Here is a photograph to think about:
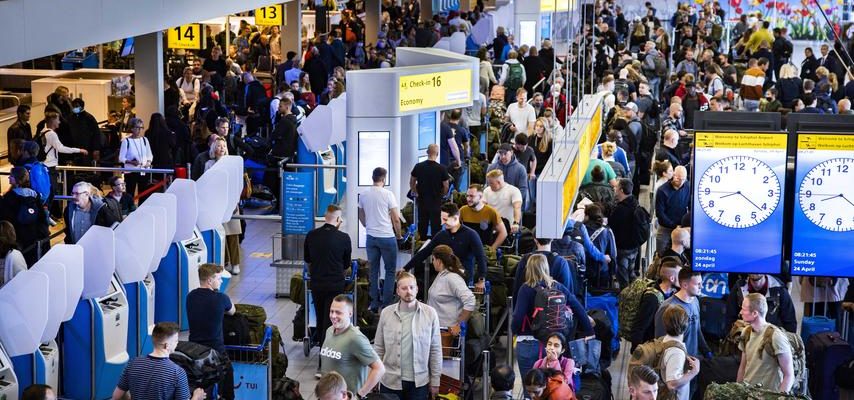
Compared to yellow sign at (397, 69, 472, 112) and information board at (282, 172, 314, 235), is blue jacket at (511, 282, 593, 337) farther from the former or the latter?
yellow sign at (397, 69, 472, 112)

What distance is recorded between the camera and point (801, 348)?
934 cm

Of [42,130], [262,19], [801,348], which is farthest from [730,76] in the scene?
[801,348]

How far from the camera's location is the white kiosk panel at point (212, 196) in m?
13.5

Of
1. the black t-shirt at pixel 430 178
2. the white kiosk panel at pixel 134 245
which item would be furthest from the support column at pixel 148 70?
the white kiosk panel at pixel 134 245

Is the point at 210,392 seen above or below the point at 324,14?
below

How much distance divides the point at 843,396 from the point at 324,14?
85.8 feet

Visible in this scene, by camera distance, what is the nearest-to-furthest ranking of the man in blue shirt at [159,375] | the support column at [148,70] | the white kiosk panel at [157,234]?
the man in blue shirt at [159,375] → the white kiosk panel at [157,234] → the support column at [148,70]

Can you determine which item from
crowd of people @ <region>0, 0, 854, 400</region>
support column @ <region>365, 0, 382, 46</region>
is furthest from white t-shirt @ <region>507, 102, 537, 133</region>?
support column @ <region>365, 0, 382, 46</region>

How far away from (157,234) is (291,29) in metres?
17.7

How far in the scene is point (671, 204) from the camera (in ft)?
46.4

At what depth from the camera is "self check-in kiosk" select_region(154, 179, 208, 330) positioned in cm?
1288

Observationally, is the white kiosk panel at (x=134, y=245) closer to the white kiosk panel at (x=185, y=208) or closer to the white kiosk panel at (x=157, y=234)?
the white kiosk panel at (x=157, y=234)

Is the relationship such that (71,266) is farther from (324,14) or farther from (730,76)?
(324,14)

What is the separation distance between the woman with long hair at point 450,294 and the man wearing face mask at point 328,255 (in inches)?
50.2
